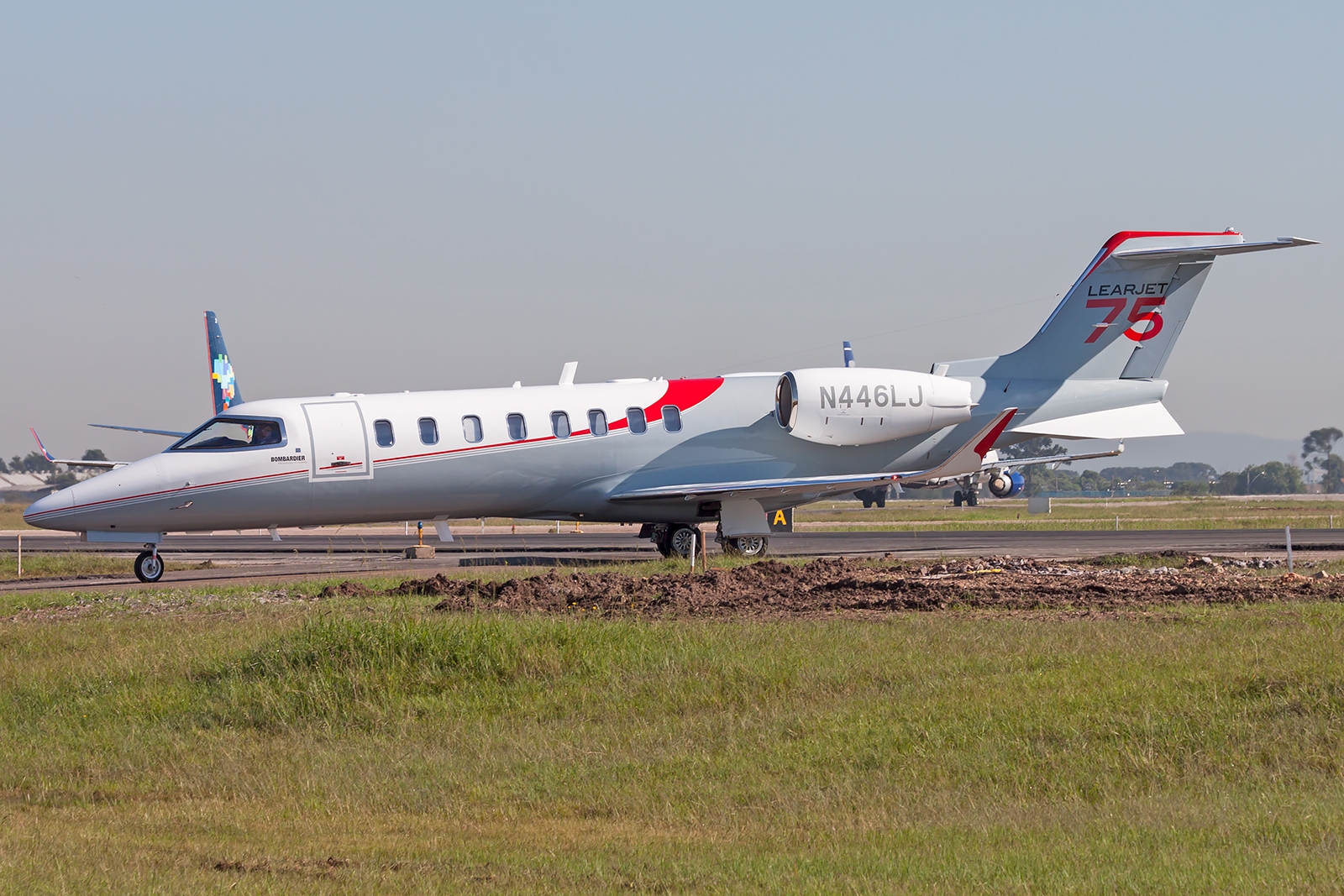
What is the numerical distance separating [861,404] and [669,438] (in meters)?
4.21

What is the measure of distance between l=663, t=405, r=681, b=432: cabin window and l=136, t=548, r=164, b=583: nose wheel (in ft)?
33.0

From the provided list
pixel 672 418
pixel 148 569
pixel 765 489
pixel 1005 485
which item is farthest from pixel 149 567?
pixel 1005 485

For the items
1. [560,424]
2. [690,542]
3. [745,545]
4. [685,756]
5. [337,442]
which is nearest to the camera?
[685,756]

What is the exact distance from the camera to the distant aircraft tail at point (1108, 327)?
28547 millimetres

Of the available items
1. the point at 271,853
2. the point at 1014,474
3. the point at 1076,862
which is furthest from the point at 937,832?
the point at 1014,474

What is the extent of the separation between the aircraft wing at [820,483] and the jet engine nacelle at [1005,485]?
54.4m

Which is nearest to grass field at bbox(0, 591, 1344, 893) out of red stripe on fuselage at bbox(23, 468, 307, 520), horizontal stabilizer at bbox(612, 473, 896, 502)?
red stripe on fuselage at bbox(23, 468, 307, 520)

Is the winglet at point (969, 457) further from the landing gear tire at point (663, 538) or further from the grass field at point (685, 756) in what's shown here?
the grass field at point (685, 756)

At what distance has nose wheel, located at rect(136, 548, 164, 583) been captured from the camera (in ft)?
78.1

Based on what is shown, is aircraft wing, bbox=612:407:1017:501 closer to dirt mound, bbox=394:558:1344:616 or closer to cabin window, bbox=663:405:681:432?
cabin window, bbox=663:405:681:432

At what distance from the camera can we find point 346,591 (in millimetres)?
19875

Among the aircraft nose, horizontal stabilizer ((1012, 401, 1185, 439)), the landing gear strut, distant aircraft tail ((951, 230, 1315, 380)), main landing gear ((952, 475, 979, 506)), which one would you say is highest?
distant aircraft tail ((951, 230, 1315, 380))

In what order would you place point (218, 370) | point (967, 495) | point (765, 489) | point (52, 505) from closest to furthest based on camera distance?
point (52, 505) < point (765, 489) < point (218, 370) < point (967, 495)

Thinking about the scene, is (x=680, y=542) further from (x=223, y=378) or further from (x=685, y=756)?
(x=223, y=378)
